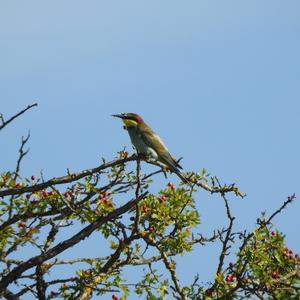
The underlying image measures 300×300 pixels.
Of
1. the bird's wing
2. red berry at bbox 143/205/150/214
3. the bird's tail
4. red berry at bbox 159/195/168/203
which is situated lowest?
red berry at bbox 143/205/150/214

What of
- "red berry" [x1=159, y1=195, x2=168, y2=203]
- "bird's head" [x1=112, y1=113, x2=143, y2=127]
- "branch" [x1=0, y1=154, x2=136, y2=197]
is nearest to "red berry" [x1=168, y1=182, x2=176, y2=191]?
"red berry" [x1=159, y1=195, x2=168, y2=203]

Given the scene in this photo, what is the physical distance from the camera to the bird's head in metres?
13.0

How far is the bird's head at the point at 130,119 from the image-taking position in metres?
13.0

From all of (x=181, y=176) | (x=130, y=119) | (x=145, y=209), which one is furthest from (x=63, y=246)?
(x=130, y=119)

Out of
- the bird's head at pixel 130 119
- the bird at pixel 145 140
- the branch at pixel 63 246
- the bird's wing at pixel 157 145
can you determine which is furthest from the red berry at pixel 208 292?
the bird's head at pixel 130 119

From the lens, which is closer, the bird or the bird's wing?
the bird's wing

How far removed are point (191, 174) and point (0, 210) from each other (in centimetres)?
258

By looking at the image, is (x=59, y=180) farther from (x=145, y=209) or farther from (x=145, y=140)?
(x=145, y=140)

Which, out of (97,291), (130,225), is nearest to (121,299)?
(97,291)

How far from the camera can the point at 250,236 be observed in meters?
8.62

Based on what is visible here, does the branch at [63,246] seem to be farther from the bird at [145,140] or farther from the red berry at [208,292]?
the bird at [145,140]

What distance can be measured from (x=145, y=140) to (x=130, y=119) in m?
0.89

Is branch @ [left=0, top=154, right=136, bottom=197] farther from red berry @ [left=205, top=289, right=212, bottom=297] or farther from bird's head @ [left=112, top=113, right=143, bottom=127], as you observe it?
bird's head @ [left=112, top=113, right=143, bottom=127]

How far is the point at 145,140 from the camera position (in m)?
12.5
